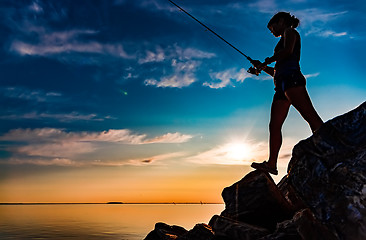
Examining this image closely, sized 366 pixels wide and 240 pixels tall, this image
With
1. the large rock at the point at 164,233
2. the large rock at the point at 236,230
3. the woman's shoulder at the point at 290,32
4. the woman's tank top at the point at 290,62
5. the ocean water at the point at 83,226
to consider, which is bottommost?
the ocean water at the point at 83,226

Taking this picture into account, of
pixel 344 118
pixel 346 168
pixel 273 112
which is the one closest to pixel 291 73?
pixel 273 112

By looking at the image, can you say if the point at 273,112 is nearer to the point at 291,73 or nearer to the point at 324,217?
the point at 291,73

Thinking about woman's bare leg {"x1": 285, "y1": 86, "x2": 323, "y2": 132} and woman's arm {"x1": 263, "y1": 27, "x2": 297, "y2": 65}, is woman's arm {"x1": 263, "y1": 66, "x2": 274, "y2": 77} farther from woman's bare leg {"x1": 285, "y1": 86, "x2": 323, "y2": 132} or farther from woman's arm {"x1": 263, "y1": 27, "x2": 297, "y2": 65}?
woman's bare leg {"x1": 285, "y1": 86, "x2": 323, "y2": 132}

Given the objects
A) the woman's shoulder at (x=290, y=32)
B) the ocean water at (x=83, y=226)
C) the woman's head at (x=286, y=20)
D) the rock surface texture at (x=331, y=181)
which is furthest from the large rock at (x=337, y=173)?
the ocean water at (x=83, y=226)

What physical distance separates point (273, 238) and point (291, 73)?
2692mm

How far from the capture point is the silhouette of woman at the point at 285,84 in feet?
17.2

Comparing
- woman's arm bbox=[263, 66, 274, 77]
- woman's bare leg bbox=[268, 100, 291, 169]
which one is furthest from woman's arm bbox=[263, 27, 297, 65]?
woman's arm bbox=[263, 66, 274, 77]

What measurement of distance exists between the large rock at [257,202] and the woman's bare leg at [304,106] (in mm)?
1677

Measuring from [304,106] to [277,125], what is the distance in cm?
76

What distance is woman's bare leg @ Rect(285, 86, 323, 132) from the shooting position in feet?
16.9

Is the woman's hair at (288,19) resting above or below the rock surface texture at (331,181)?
above

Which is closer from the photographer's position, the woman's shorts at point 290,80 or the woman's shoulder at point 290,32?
the woman's shorts at point 290,80

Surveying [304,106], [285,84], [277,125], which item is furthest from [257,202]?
[285,84]

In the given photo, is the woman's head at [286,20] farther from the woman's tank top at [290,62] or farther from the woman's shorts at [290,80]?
the woman's shorts at [290,80]
